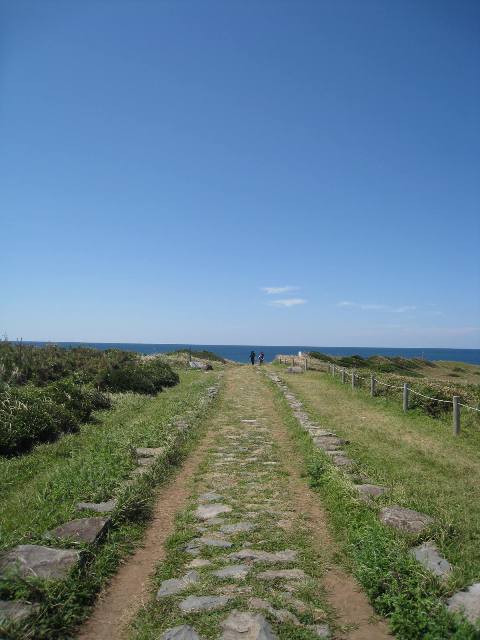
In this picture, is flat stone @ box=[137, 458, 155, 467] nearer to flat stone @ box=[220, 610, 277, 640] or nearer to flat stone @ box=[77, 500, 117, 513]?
flat stone @ box=[77, 500, 117, 513]

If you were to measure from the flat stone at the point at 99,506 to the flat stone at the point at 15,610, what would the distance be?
209 cm

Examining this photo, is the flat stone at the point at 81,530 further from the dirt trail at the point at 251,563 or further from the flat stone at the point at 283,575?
the flat stone at the point at 283,575

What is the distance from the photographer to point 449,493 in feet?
22.8

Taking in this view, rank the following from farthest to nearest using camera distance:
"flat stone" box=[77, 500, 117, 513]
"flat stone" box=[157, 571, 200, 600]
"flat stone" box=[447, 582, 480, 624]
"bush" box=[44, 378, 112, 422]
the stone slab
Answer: "bush" box=[44, 378, 112, 422] < "flat stone" box=[77, 500, 117, 513] < the stone slab < "flat stone" box=[157, 571, 200, 600] < "flat stone" box=[447, 582, 480, 624]

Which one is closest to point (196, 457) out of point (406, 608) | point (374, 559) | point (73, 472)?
point (73, 472)

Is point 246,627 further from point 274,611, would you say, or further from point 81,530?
point 81,530

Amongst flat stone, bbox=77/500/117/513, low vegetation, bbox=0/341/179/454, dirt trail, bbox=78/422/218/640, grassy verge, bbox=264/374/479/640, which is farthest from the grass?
low vegetation, bbox=0/341/179/454

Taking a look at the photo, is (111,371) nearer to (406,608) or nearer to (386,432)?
(386,432)

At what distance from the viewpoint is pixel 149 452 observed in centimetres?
880

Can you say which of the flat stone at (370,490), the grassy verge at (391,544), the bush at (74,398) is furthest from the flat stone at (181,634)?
the bush at (74,398)

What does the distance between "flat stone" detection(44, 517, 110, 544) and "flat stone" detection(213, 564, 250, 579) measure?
1.45 m

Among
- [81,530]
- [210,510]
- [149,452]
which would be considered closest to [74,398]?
[149,452]

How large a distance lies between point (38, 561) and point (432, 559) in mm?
3893

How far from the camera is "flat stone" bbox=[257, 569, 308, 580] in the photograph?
14.5 feet
